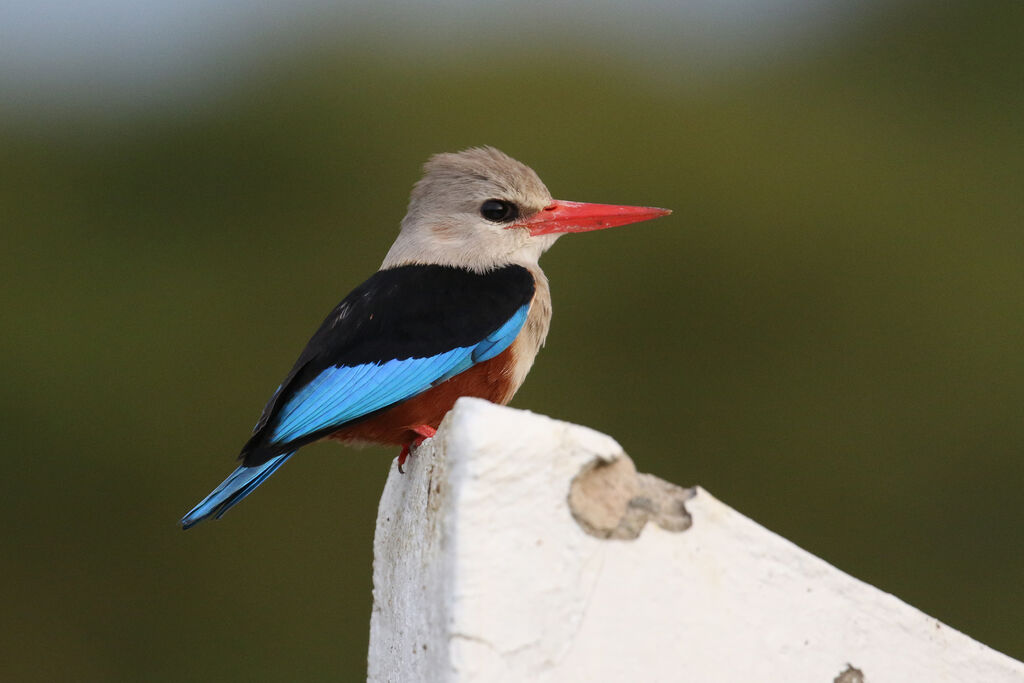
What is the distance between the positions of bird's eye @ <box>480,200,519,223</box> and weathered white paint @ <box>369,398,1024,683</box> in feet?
7.24

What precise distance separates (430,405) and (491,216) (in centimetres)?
97

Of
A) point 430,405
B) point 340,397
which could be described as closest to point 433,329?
point 430,405

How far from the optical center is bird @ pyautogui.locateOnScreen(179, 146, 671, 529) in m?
3.60

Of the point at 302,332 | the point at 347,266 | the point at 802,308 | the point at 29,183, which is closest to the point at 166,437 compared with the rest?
the point at 302,332

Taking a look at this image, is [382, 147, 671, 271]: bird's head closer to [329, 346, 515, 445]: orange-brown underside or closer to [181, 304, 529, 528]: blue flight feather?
[329, 346, 515, 445]: orange-brown underside

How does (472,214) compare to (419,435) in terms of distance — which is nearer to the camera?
(419,435)

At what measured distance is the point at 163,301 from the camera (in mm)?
8055

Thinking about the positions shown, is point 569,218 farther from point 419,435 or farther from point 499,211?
point 419,435

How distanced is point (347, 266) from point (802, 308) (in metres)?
3.04

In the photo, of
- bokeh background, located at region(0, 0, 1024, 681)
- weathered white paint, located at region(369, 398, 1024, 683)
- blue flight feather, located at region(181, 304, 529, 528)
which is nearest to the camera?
weathered white paint, located at region(369, 398, 1024, 683)

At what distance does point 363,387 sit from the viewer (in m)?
3.62

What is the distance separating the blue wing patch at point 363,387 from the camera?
11.6ft

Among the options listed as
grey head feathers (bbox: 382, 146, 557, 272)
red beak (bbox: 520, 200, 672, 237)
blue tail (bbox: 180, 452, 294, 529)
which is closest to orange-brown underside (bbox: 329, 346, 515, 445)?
blue tail (bbox: 180, 452, 294, 529)

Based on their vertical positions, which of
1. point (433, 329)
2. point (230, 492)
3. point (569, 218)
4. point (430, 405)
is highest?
point (569, 218)
